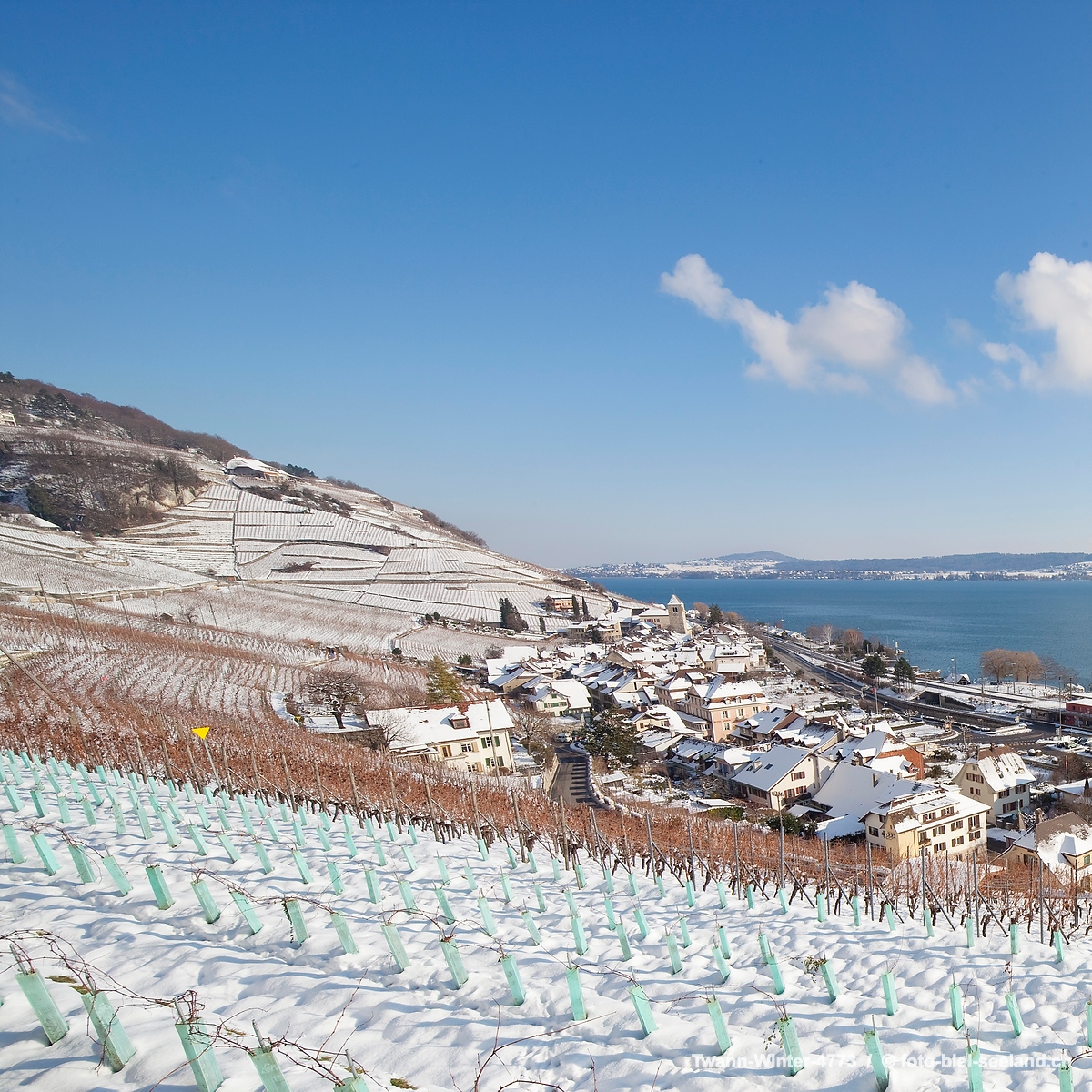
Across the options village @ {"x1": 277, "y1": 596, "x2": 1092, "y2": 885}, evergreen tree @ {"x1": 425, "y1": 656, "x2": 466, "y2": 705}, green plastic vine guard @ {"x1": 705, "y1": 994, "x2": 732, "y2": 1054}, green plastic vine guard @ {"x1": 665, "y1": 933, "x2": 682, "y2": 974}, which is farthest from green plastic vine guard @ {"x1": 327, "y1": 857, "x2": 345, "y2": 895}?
evergreen tree @ {"x1": 425, "y1": 656, "x2": 466, "y2": 705}

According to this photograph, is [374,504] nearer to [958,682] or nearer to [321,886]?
[958,682]

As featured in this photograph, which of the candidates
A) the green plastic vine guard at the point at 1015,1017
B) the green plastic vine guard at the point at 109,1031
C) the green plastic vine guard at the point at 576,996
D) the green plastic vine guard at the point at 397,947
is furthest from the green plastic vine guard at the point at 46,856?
the green plastic vine guard at the point at 1015,1017

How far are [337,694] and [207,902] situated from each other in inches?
721

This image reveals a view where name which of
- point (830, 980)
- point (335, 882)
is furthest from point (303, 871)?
point (830, 980)

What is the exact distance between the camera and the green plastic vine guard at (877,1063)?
105 inches

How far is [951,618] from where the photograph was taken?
91.9 meters

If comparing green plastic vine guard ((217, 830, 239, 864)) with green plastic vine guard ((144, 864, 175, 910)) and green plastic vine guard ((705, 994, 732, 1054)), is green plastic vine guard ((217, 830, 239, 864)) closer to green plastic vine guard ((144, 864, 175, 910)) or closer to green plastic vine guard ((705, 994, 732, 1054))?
green plastic vine guard ((144, 864, 175, 910))

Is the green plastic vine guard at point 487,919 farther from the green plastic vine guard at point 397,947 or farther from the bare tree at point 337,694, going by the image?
the bare tree at point 337,694

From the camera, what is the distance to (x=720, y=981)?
423 centimetres

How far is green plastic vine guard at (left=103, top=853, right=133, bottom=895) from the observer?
14.5ft

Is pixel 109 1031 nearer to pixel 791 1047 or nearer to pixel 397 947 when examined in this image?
pixel 397 947

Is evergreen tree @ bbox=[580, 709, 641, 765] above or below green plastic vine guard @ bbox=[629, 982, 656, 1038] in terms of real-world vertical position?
below

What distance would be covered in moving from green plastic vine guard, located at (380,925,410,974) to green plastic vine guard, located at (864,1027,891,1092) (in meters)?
2.68

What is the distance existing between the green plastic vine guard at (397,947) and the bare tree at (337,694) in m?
18.1
